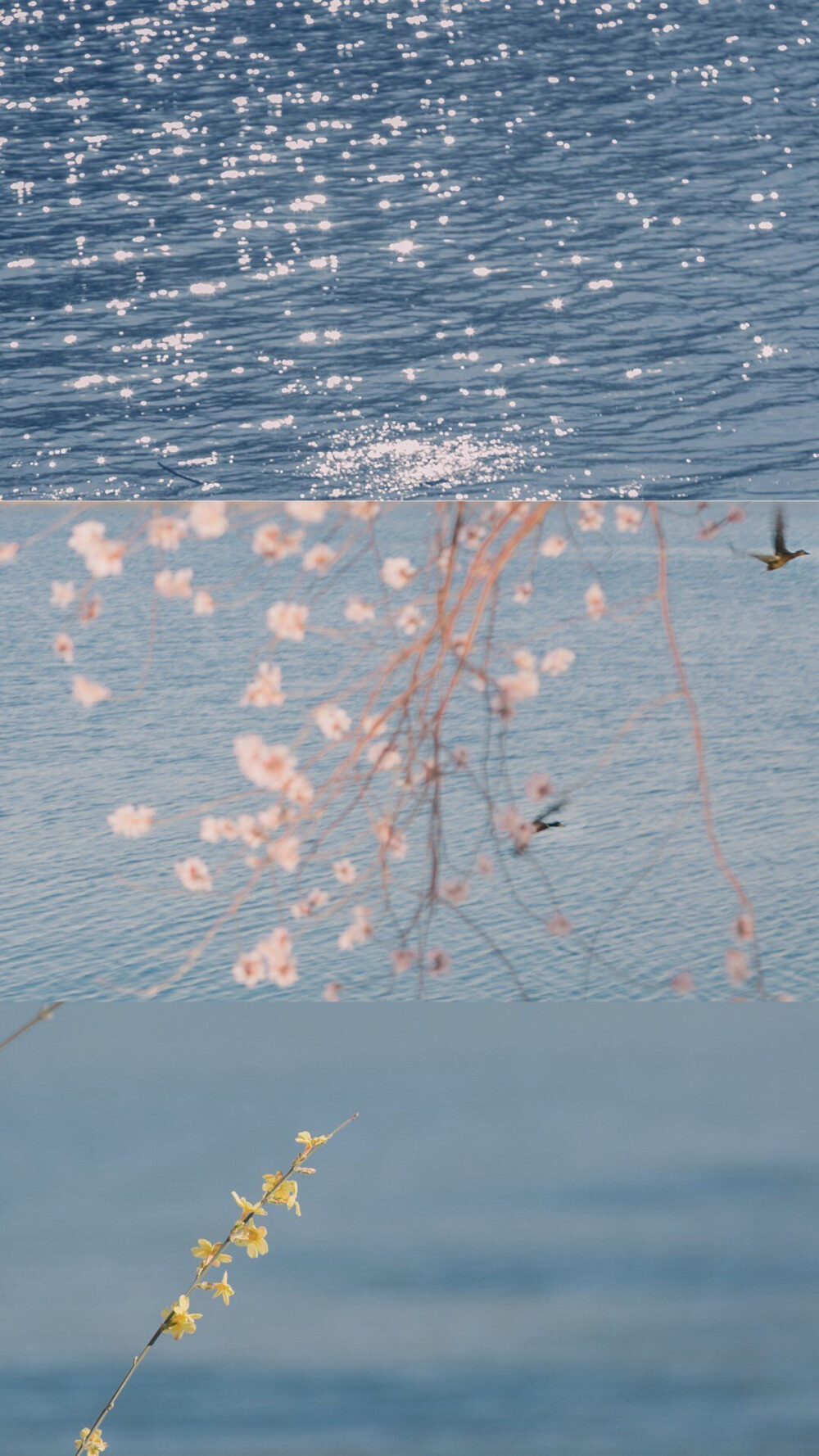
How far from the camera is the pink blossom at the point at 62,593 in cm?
124

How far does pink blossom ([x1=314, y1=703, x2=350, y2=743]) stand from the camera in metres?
1.23

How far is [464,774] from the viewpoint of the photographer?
1.23 metres

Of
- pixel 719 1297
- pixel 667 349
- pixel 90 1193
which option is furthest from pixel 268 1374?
pixel 667 349

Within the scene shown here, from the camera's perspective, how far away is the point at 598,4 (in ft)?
19.2

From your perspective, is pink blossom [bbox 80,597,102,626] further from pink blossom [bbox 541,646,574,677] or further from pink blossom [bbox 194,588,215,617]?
pink blossom [bbox 541,646,574,677]

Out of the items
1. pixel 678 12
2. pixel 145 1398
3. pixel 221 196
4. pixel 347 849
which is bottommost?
pixel 145 1398

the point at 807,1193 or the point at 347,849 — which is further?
the point at 807,1193

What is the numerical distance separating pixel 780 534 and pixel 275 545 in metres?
0.38

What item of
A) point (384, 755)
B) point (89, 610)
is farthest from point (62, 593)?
point (384, 755)

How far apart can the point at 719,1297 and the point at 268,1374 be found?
37 centimetres

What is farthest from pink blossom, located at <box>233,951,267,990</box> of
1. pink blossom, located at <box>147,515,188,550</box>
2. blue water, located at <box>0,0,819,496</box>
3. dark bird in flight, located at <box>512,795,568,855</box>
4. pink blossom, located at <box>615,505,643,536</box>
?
A: blue water, located at <box>0,0,819,496</box>

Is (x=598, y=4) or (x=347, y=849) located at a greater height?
(x=598, y=4)

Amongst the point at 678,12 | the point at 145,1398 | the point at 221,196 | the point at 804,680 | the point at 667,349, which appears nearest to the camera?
the point at 804,680

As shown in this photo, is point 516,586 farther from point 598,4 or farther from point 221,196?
point 598,4
